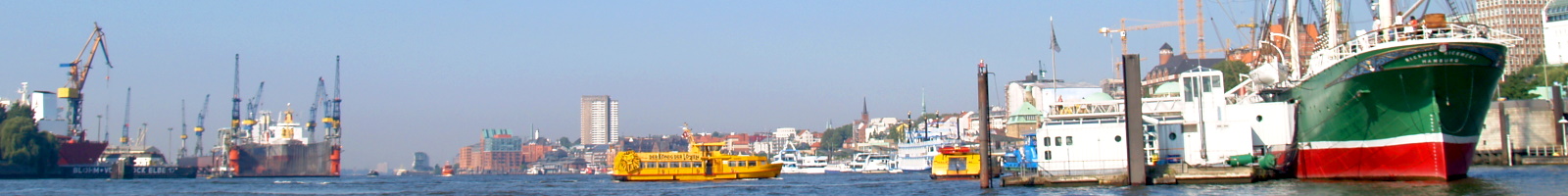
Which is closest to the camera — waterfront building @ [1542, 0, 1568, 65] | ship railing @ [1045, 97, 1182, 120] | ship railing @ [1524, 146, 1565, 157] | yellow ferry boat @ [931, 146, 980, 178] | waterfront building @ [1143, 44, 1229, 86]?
ship railing @ [1045, 97, 1182, 120]

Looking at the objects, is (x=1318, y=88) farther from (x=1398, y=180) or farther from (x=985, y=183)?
(x=985, y=183)

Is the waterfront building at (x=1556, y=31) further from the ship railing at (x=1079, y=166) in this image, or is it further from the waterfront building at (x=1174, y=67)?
the ship railing at (x=1079, y=166)

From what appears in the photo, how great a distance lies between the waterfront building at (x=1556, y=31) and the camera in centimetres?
14050

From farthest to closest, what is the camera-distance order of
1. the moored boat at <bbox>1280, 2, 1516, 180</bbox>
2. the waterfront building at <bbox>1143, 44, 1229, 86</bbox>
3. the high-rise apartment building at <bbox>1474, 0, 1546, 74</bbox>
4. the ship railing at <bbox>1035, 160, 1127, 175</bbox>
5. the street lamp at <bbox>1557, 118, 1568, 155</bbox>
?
the waterfront building at <bbox>1143, 44, 1229, 86</bbox>
the high-rise apartment building at <bbox>1474, 0, 1546, 74</bbox>
the street lamp at <bbox>1557, 118, 1568, 155</bbox>
the ship railing at <bbox>1035, 160, 1127, 175</bbox>
the moored boat at <bbox>1280, 2, 1516, 180</bbox>

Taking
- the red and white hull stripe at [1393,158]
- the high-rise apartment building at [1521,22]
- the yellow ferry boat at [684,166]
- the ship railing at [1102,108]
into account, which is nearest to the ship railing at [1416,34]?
the red and white hull stripe at [1393,158]

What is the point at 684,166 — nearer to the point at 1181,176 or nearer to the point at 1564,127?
the point at 1181,176

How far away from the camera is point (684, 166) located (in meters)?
85.4

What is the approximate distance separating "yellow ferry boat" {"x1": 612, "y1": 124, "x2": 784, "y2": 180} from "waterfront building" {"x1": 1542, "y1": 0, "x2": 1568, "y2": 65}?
9372 cm

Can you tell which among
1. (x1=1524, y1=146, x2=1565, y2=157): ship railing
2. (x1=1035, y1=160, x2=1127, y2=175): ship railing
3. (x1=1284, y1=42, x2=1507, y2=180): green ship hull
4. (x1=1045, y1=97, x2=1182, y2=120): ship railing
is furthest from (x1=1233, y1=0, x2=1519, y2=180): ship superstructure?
(x1=1524, y1=146, x2=1565, y2=157): ship railing

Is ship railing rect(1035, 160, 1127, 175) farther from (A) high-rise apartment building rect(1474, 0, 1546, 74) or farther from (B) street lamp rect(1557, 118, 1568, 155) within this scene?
(A) high-rise apartment building rect(1474, 0, 1546, 74)

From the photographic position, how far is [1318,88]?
183ft

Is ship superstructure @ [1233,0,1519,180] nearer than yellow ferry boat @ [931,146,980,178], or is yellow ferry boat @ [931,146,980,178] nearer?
ship superstructure @ [1233,0,1519,180]

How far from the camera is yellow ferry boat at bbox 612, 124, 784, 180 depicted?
85.1 meters

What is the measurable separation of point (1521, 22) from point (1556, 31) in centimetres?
1417
